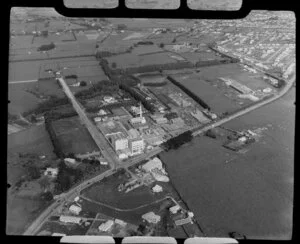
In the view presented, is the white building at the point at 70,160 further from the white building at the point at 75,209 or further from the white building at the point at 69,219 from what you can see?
the white building at the point at 69,219

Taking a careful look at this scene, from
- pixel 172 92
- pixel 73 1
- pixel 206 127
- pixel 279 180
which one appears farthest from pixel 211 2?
pixel 172 92

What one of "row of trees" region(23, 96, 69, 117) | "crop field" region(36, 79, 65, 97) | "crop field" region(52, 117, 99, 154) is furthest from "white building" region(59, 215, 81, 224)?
"crop field" region(36, 79, 65, 97)

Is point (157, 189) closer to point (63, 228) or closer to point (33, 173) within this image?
point (63, 228)

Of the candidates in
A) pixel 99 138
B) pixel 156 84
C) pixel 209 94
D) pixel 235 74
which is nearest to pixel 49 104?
pixel 99 138

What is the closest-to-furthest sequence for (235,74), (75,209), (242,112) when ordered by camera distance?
1. (75,209)
2. (242,112)
3. (235,74)

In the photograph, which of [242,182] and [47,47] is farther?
[47,47]

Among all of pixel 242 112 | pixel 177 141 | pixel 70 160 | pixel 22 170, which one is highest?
pixel 22 170

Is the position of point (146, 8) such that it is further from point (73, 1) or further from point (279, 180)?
point (279, 180)
